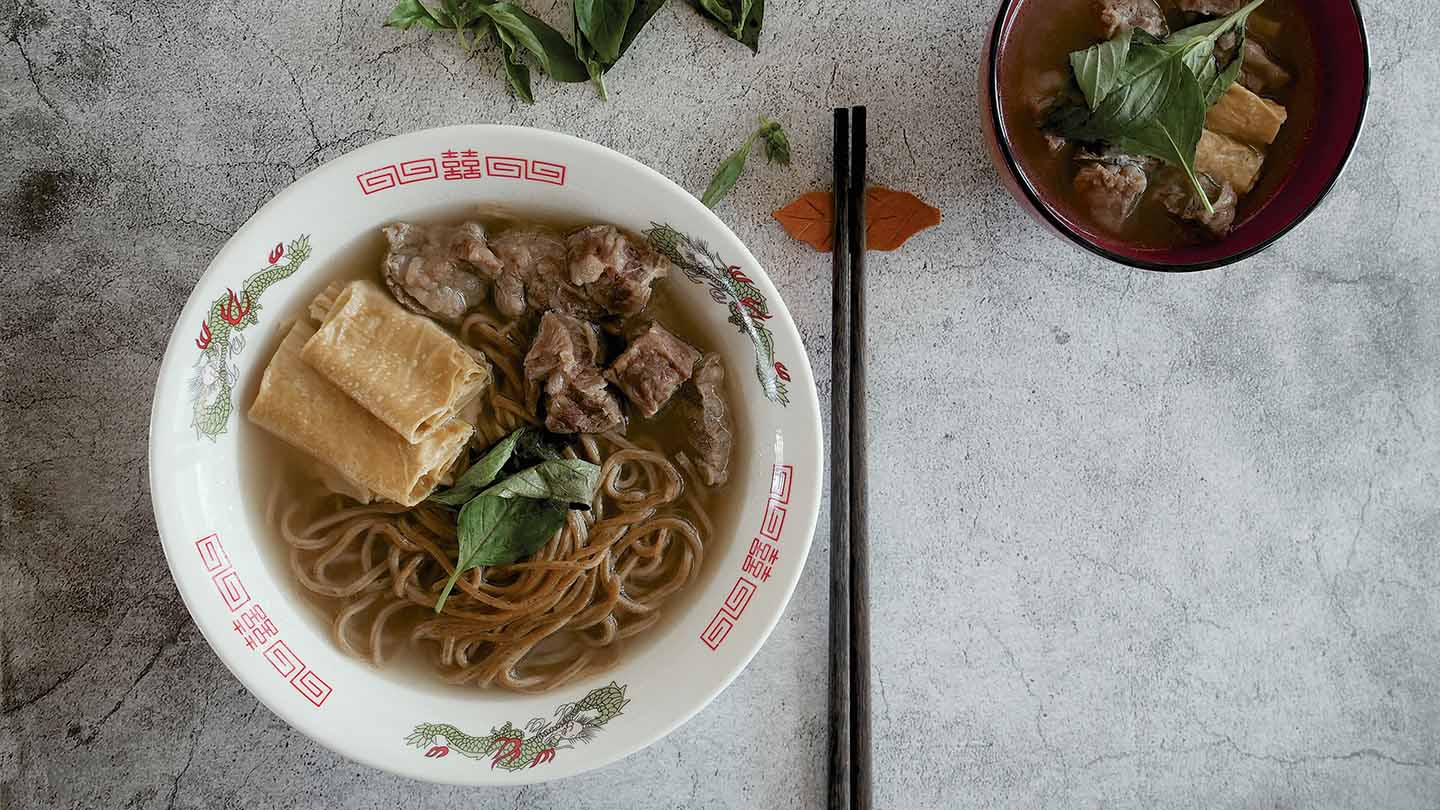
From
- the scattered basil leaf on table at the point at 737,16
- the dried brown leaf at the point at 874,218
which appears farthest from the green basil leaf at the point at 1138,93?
the scattered basil leaf on table at the point at 737,16

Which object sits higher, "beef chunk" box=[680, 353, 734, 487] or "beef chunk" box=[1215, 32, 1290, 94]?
"beef chunk" box=[1215, 32, 1290, 94]

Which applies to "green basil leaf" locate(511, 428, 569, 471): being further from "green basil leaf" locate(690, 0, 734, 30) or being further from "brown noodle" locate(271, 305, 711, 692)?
"green basil leaf" locate(690, 0, 734, 30)

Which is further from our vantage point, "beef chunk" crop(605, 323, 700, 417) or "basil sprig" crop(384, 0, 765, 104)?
"basil sprig" crop(384, 0, 765, 104)

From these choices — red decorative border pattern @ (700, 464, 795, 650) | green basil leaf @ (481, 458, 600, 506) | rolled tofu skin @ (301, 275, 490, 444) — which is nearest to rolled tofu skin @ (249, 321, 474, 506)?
rolled tofu skin @ (301, 275, 490, 444)

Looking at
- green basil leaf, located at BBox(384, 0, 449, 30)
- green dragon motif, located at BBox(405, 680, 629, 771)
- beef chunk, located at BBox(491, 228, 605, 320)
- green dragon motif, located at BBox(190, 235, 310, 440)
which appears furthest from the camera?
green basil leaf, located at BBox(384, 0, 449, 30)

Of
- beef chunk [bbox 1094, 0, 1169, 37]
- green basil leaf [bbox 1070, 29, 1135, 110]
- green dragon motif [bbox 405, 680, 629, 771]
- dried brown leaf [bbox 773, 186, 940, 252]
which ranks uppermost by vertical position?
beef chunk [bbox 1094, 0, 1169, 37]
